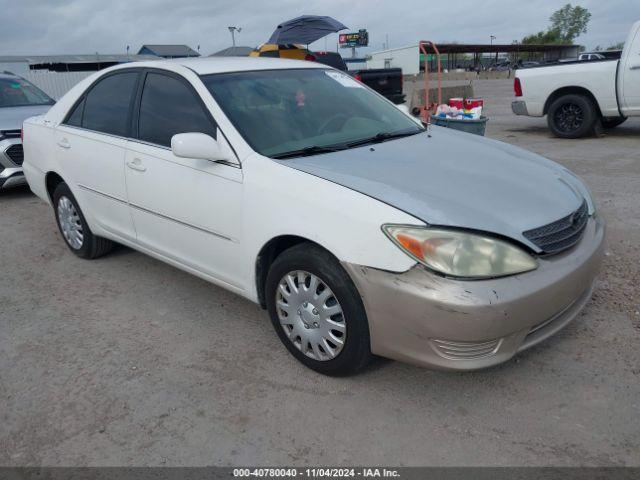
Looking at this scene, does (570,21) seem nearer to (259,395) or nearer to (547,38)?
(547,38)

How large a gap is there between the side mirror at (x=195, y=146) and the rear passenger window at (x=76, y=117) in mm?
1830

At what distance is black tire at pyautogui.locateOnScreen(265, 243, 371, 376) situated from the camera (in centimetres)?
252

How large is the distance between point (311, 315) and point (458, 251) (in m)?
0.84

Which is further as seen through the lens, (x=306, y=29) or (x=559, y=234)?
(x=306, y=29)

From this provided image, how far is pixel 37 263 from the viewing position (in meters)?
4.70

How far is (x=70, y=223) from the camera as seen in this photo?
4680 mm

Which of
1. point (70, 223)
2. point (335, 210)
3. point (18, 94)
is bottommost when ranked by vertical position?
point (70, 223)

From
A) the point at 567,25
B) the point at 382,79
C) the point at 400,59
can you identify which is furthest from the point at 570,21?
the point at 382,79

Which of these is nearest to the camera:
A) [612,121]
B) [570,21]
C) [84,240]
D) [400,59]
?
[84,240]

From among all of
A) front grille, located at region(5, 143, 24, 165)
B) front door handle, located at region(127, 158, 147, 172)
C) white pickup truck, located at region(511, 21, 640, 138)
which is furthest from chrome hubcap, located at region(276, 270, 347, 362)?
white pickup truck, located at region(511, 21, 640, 138)

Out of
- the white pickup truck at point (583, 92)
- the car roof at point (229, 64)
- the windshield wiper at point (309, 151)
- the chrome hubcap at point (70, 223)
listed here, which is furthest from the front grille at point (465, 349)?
the white pickup truck at point (583, 92)

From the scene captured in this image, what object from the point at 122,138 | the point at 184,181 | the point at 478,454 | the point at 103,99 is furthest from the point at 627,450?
the point at 103,99

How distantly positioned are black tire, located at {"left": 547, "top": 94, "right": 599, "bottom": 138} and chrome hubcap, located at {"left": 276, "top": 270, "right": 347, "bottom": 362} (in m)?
8.62

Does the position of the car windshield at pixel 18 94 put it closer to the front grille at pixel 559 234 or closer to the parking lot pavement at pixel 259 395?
the parking lot pavement at pixel 259 395
